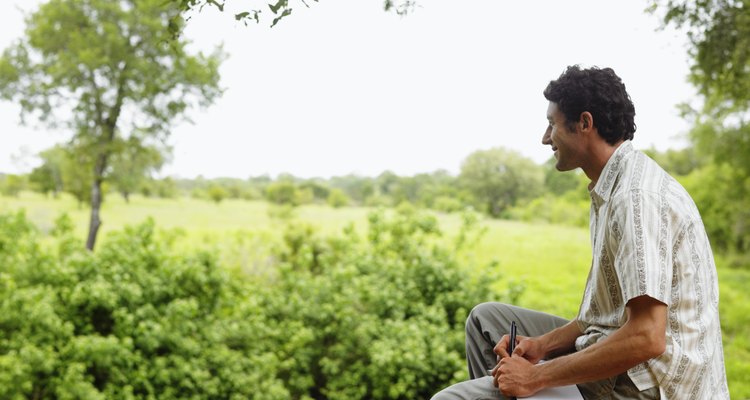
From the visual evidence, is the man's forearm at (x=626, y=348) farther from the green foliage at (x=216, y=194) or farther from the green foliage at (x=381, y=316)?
the green foliage at (x=216, y=194)

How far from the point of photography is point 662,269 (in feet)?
3.85

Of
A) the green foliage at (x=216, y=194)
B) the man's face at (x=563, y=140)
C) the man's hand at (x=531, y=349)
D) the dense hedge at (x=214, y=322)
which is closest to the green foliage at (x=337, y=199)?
the green foliage at (x=216, y=194)

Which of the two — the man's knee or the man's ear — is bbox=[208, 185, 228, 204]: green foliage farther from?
the man's ear

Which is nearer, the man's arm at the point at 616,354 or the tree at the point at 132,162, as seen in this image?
the man's arm at the point at 616,354

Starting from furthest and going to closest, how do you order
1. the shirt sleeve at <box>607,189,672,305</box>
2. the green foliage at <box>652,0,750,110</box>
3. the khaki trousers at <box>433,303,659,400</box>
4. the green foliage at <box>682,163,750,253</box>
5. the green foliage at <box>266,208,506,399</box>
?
the green foliage at <box>682,163,750,253</box> < the green foliage at <box>266,208,506,399</box> < the green foliage at <box>652,0,750,110</box> < the khaki trousers at <box>433,303,659,400</box> < the shirt sleeve at <box>607,189,672,305</box>

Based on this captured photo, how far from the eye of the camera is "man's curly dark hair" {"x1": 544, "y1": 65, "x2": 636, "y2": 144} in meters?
1.38

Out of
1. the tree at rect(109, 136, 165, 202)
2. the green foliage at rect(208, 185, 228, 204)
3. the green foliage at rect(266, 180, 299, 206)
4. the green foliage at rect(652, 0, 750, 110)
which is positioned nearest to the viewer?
the green foliage at rect(652, 0, 750, 110)

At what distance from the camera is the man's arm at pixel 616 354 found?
1.17 m

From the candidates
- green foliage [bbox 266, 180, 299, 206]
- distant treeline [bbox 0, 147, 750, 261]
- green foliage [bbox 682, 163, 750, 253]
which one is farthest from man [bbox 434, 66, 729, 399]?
green foliage [bbox 266, 180, 299, 206]

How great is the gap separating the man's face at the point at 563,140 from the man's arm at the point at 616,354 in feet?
1.22

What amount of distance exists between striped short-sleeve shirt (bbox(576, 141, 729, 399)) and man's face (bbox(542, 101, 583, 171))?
10cm

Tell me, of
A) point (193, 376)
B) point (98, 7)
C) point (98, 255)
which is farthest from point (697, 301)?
point (98, 7)

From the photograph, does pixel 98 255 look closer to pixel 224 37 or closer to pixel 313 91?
pixel 224 37

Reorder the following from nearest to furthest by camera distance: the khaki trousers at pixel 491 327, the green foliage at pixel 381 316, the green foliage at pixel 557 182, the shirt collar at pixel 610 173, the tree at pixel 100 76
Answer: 1. the shirt collar at pixel 610 173
2. the khaki trousers at pixel 491 327
3. the green foliage at pixel 381 316
4. the tree at pixel 100 76
5. the green foliage at pixel 557 182
